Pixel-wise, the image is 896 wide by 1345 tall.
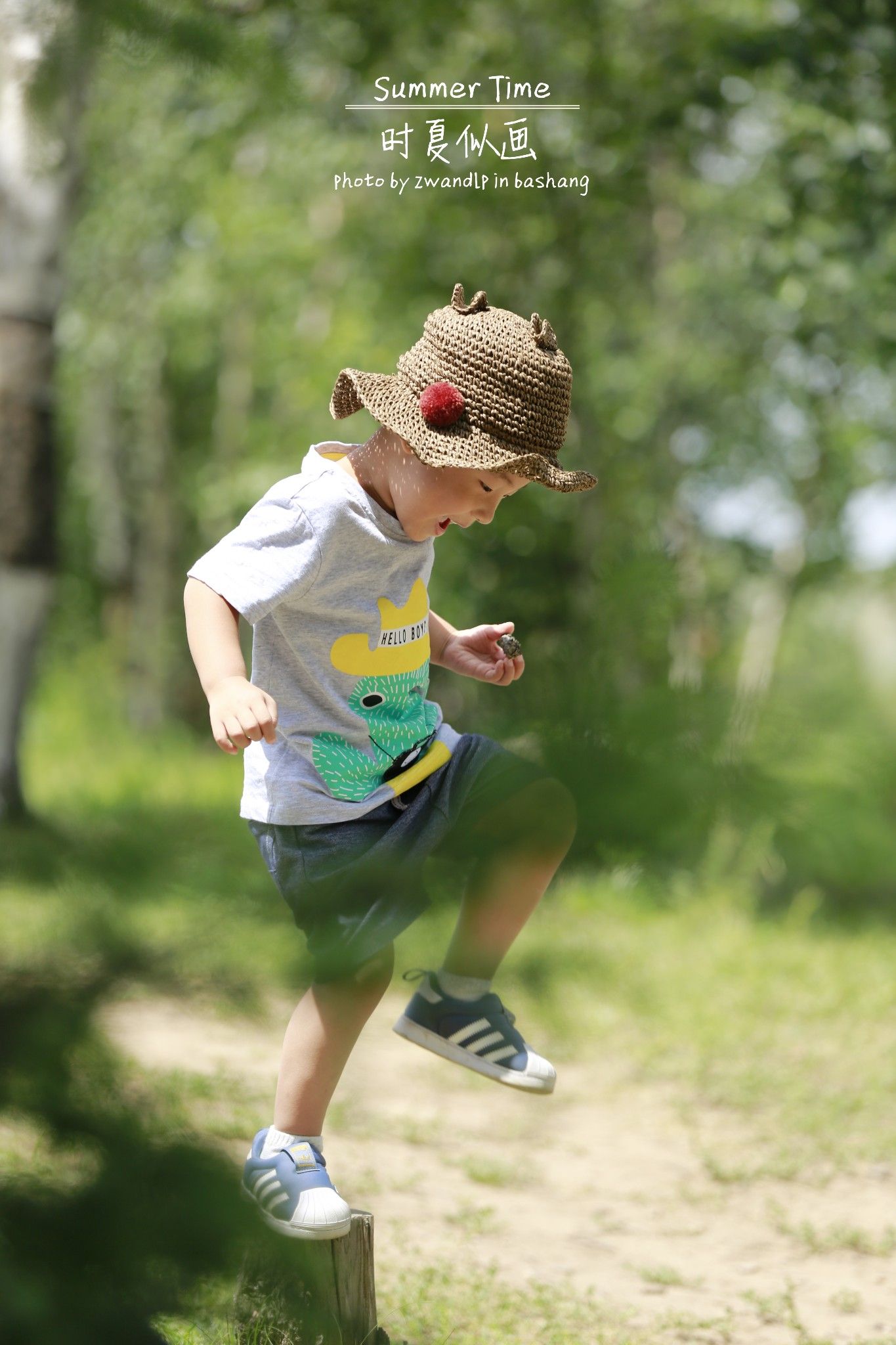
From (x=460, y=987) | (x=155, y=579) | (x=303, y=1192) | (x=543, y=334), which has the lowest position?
(x=155, y=579)

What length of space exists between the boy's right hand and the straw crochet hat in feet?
1.21

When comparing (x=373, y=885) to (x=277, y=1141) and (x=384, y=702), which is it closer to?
(x=384, y=702)

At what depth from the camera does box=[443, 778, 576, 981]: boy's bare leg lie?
670 mm

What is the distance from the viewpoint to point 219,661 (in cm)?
140

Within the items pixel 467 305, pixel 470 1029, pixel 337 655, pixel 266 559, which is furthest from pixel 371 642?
pixel 470 1029

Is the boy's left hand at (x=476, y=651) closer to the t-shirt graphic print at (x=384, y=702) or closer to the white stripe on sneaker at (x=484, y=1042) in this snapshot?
the t-shirt graphic print at (x=384, y=702)

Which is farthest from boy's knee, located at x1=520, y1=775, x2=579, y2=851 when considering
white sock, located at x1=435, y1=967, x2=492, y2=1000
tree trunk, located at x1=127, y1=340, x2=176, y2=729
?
tree trunk, located at x1=127, y1=340, x2=176, y2=729

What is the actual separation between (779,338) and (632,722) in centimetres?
1001

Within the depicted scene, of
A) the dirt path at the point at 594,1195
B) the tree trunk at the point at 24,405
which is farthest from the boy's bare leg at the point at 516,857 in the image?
the tree trunk at the point at 24,405

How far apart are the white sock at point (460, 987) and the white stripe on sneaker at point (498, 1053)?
96 millimetres

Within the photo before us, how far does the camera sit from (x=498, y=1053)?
1859 millimetres

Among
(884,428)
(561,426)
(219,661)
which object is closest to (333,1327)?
(219,661)

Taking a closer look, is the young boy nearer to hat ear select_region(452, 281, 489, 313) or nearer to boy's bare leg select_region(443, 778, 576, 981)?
hat ear select_region(452, 281, 489, 313)

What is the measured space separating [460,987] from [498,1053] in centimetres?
13
